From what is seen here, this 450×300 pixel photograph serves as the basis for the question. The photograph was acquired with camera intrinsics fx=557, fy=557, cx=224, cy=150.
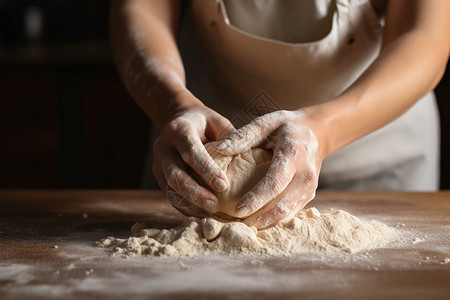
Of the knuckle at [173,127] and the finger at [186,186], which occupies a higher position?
the knuckle at [173,127]

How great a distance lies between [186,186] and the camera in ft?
3.51

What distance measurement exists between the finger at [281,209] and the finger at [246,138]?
4.4 inches

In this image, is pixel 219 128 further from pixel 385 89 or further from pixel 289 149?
pixel 385 89

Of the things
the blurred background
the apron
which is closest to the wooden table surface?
the apron

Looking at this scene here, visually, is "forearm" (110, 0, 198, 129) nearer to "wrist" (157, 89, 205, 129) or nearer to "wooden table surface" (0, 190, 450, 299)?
"wrist" (157, 89, 205, 129)

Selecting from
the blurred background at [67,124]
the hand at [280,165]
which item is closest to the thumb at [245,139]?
the hand at [280,165]

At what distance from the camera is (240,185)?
108 cm

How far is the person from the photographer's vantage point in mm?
1081

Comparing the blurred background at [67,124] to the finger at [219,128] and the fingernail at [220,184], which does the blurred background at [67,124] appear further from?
the fingernail at [220,184]

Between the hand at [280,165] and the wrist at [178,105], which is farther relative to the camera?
the wrist at [178,105]

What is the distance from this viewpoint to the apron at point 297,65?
1562 millimetres

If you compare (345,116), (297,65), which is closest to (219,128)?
(345,116)

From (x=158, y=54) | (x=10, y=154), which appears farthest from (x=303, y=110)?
(x=10, y=154)

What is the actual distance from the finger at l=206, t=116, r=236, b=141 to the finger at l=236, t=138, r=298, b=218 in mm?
139
